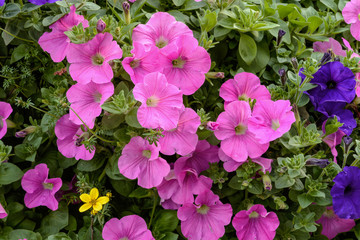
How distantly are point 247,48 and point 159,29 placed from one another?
293 mm

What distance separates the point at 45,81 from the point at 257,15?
758mm

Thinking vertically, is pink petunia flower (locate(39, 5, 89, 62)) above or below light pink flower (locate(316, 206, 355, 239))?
above

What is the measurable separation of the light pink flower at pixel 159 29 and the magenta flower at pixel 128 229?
0.52 m

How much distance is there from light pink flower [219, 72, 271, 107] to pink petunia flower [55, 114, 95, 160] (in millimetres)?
434

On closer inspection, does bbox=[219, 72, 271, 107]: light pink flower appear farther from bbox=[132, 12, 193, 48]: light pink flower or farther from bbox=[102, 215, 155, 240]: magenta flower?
bbox=[102, 215, 155, 240]: magenta flower

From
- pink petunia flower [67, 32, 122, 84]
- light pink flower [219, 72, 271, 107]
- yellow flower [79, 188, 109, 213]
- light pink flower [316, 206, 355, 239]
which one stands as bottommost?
light pink flower [316, 206, 355, 239]

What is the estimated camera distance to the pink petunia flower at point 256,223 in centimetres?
107

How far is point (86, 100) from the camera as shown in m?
1.04

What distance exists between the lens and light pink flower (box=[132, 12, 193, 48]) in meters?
1.07

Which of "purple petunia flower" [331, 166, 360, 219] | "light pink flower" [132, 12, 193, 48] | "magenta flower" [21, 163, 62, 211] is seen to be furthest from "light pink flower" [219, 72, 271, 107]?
"magenta flower" [21, 163, 62, 211]

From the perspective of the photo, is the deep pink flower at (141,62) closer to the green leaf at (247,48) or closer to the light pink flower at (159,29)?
the light pink flower at (159,29)

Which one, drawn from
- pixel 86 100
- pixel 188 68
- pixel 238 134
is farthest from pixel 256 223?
pixel 86 100

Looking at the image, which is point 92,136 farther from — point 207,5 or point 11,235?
point 207,5

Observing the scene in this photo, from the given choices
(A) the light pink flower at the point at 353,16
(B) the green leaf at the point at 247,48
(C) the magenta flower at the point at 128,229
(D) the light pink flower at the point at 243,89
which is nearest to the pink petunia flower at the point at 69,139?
(C) the magenta flower at the point at 128,229
